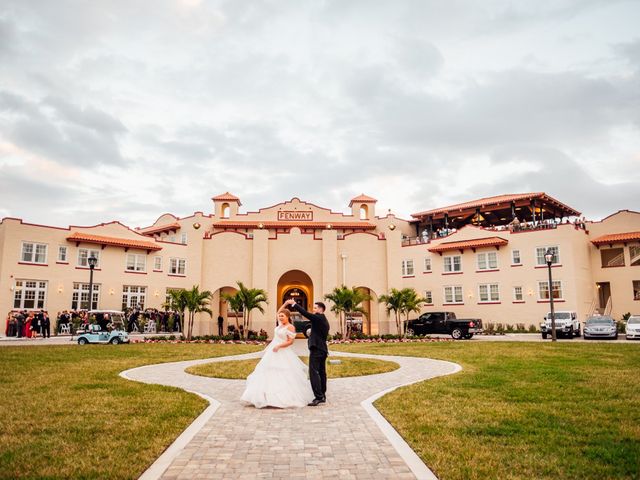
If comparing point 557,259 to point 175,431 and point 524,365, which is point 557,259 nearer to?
point 524,365

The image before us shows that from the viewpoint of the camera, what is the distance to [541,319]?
119 ft

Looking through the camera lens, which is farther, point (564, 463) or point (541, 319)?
point (541, 319)

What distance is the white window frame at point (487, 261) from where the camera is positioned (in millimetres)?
39438

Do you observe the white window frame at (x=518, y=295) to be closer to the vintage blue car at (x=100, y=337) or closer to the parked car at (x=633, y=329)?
the parked car at (x=633, y=329)

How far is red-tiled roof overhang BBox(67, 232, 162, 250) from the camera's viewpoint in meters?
Answer: 36.0

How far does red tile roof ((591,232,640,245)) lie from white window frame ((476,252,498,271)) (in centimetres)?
720

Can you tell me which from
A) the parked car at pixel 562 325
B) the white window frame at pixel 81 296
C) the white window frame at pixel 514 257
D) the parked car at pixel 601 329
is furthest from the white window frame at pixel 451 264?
the white window frame at pixel 81 296

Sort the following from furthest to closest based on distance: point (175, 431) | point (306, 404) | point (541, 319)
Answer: point (541, 319), point (306, 404), point (175, 431)

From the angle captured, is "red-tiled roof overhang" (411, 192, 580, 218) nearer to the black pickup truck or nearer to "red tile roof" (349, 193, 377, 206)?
"red tile roof" (349, 193, 377, 206)

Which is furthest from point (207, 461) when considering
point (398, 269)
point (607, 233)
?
point (607, 233)

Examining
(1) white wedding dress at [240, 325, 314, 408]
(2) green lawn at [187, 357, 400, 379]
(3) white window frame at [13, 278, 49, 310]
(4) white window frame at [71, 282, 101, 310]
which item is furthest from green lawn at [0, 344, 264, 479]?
(4) white window frame at [71, 282, 101, 310]

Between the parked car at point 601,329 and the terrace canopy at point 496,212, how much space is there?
539 inches

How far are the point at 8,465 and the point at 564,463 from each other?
6130 mm

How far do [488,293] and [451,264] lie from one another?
3.95 metres
